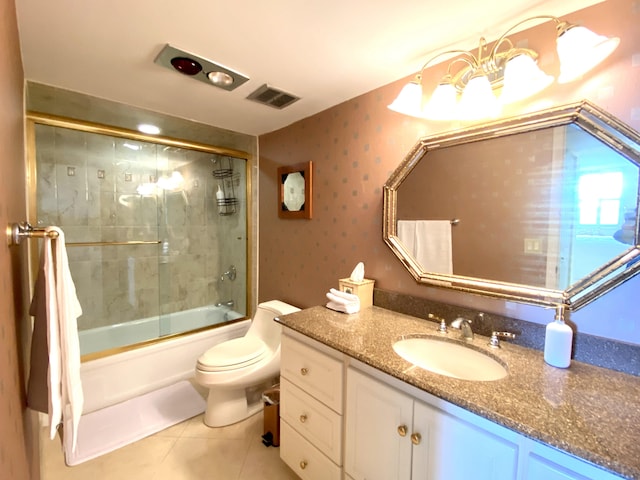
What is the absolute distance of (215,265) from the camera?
2994 millimetres

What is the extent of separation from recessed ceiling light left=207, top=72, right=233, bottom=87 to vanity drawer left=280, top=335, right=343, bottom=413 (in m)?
1.43

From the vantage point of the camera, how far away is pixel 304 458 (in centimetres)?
141

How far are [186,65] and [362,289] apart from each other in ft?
4.92

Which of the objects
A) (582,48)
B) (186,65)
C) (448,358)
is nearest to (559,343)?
(448,358)

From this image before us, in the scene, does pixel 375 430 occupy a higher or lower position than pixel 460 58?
lower

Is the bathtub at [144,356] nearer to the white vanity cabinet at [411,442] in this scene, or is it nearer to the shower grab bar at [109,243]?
the shower grab bar at [109,243]

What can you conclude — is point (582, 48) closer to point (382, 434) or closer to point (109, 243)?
point (382, 434)

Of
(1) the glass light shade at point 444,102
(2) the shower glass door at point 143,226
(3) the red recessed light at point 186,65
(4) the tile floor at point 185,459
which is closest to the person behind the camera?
(1) the glass light shade at point 444,102

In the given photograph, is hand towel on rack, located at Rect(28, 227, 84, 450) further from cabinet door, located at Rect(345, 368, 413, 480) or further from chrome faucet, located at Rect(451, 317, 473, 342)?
chrome faucet, located at Rect(451, 317, 473, 342)

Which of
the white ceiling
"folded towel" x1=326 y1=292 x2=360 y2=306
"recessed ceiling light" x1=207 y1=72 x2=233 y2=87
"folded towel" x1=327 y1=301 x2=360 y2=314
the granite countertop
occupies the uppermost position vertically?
the white ceiling

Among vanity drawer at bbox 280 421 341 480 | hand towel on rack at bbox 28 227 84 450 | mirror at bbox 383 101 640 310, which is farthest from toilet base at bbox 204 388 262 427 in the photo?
mirror at bbox 383 101 640 310

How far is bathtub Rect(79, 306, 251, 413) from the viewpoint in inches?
79.6

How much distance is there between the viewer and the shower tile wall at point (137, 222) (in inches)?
89.4

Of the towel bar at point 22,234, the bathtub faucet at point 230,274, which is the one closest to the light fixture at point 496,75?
the towel bar at point 22,234
